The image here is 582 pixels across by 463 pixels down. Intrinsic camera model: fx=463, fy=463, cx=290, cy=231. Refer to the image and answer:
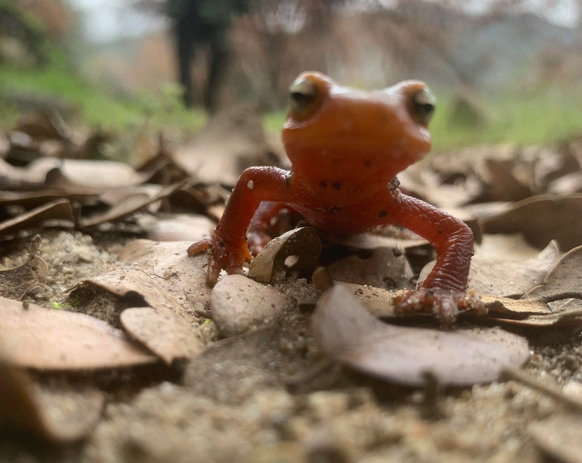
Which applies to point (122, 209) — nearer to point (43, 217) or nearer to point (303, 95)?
point (43, 217)

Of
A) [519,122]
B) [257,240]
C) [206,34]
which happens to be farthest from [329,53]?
[257,240]

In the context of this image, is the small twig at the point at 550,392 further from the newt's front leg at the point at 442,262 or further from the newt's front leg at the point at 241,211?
the newt's front leg at the point at 241,211

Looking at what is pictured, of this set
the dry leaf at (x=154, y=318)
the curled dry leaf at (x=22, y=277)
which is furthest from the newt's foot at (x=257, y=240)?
the curled dry leaf at (x=22, y=277)

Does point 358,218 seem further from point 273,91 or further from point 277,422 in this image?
point 273,91

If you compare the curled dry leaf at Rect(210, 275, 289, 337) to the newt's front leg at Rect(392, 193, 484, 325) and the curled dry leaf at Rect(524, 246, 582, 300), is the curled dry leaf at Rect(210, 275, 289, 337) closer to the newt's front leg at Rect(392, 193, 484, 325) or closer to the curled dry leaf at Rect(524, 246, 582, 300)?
the newt's front leg at Rect(392, 193, 484, 325)

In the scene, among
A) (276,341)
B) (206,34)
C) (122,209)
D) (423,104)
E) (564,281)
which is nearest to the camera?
(276,341)

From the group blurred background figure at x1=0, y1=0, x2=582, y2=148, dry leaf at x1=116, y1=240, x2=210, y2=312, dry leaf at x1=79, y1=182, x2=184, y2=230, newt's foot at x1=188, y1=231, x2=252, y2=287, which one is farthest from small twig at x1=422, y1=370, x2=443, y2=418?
blurred background figure at x1=0, y1=0, x2=582, y2=148
